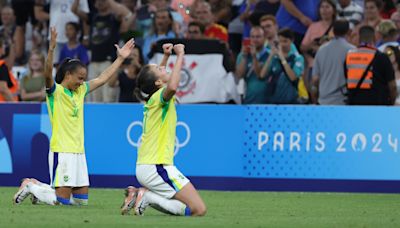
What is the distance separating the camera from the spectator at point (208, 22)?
20.1 meters

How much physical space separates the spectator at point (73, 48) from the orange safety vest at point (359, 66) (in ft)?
18.7

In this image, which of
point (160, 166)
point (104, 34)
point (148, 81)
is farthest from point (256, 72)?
point (160, 166)

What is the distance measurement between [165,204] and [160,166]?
41 cm

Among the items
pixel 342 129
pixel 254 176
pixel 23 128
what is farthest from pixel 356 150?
pixel 23 128

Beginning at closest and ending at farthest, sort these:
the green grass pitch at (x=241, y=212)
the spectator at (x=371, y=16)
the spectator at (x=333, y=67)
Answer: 1. the green grass pitch at (x=241, y=212)
2. the spectator at (x=333, y=67)
3. the spectator at (x=371, y=16)

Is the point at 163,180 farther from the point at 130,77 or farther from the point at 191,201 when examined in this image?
the point at 130,77

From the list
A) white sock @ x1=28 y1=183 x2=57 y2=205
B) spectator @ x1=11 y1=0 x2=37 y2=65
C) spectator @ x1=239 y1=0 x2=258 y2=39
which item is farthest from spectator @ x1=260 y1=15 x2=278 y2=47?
white sock @ x1=28 y1=183 x2=57 y2=205

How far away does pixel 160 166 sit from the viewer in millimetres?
11836

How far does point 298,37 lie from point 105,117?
4578 mm

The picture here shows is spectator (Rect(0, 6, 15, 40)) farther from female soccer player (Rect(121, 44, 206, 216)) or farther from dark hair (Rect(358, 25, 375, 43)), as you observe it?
female soccer player (Rect(121, 44, 206, 216))

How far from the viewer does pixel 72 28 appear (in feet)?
69.0

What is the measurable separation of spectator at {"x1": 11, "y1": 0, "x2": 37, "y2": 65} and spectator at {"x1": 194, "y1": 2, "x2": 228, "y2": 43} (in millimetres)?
4316

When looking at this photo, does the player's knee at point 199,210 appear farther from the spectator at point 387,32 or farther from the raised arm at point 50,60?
the spectator at point 387,32

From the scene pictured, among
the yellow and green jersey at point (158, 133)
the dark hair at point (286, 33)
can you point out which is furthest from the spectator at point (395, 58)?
the yellow and green jersey at point (158, 133)
